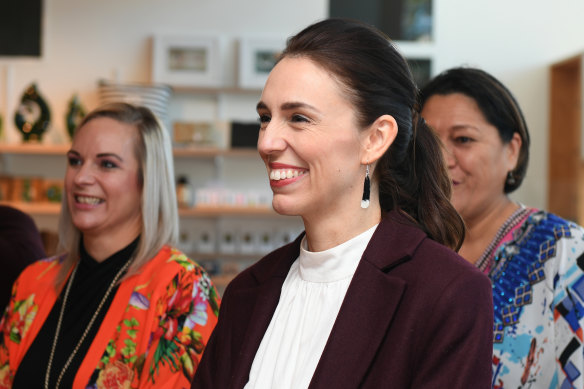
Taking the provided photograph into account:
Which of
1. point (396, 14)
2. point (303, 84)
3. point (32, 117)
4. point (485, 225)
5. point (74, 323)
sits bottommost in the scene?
point (74, 323)

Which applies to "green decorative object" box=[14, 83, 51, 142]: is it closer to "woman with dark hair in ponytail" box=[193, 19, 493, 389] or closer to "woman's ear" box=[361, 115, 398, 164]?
"woman with dark hair in ponytail" box=[193, 19, 493, 389]

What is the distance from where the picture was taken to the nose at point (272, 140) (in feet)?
4.30

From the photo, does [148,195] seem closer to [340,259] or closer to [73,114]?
[340,259]

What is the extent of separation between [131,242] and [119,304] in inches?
9.4

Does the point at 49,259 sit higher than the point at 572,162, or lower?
lower

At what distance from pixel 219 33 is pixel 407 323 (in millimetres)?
4582

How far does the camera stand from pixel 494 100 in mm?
2051

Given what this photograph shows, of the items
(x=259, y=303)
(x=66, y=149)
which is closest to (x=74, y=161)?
(x=259, y=303)

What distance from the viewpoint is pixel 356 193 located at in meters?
1.37

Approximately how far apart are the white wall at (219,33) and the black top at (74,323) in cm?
350

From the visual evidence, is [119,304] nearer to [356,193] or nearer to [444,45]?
[356,193]

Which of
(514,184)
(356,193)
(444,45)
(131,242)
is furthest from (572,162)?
(356,193)

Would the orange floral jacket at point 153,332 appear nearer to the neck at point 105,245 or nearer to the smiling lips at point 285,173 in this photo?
the neck at point 105,245

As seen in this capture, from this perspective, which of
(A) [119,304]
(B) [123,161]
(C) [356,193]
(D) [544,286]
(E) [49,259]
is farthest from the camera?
(E) [49,259]
